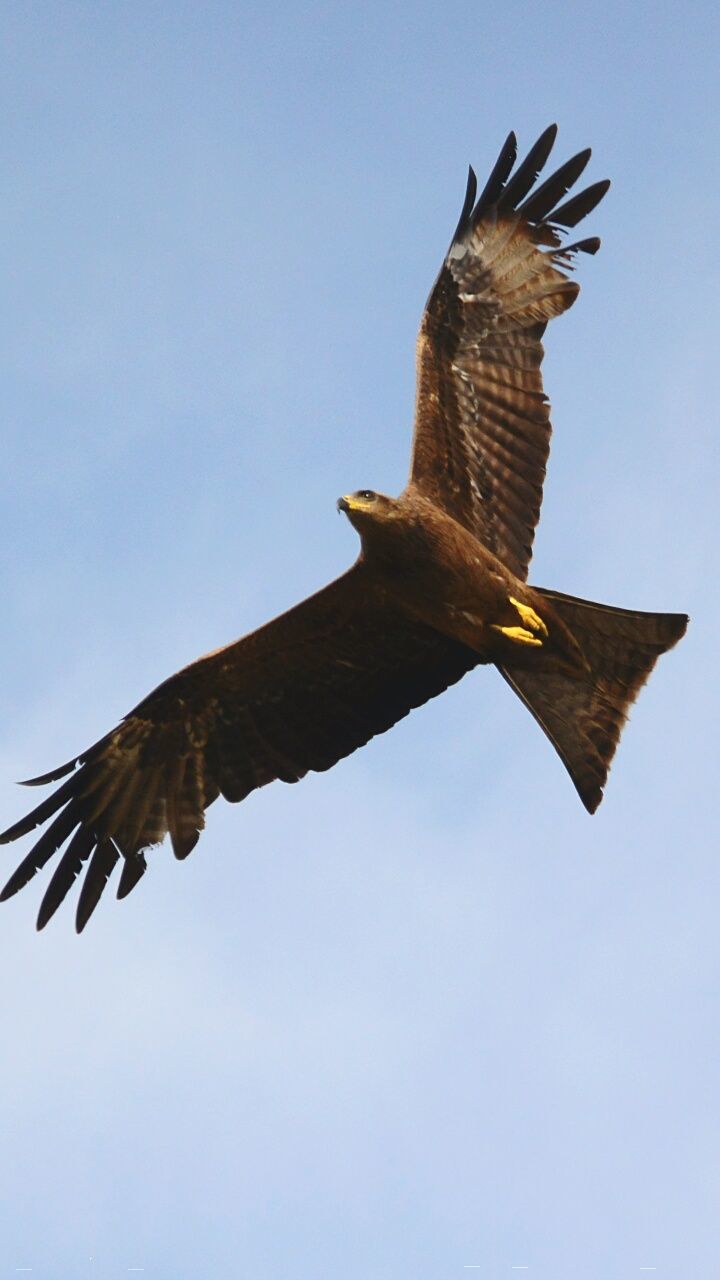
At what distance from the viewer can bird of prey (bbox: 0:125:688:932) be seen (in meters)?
9.78

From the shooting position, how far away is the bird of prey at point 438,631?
385 inches

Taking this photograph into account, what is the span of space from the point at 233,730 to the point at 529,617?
229 cm

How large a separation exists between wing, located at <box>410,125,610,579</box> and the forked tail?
56cm

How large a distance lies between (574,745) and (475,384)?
2.31 metres

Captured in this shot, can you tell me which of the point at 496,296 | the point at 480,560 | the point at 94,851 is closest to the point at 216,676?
the point at 94,851

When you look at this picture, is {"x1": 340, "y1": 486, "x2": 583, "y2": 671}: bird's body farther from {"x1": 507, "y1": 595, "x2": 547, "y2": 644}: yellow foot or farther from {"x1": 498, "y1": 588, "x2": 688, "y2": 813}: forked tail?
{"x1": 498, "y1": 588, "x2": 688, "y2": 813}: forked tail

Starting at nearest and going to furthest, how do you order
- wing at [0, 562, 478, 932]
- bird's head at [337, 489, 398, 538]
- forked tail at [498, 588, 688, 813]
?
bird's head at [337, 489, 398, 538] < forked tail at [498, 588, 688, 813] < wing at [0, 562, 478, 932]

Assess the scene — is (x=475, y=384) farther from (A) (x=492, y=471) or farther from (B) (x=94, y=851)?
(B) (x=94, y=851)

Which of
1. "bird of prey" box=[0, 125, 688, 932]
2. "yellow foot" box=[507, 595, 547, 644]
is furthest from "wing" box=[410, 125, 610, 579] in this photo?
"yellow foot" box=[507, 595, 547, 644]

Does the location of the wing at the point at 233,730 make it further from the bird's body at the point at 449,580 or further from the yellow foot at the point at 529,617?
the yellow foot at the point at 529,617

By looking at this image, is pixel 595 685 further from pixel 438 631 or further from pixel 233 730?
pixel 233 730

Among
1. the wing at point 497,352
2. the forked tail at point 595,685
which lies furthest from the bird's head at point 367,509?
the forked tail at point 595,685

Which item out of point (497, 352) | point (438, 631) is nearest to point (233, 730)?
point (438, 631)

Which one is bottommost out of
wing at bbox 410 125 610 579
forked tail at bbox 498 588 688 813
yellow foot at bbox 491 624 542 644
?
forked tail at bbox 498 588 688 813
